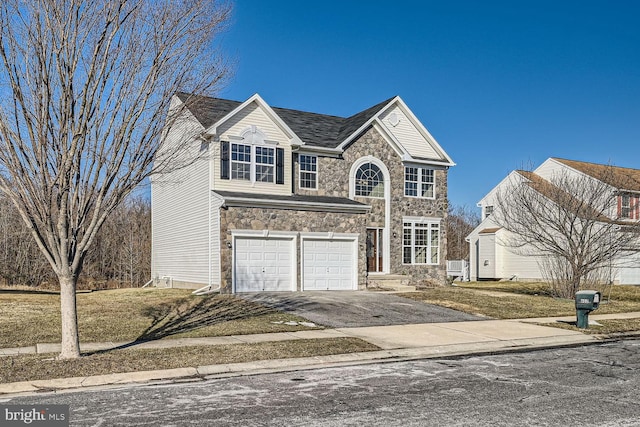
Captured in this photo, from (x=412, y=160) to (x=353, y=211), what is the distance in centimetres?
621

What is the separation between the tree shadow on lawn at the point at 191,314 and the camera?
44.1 feet

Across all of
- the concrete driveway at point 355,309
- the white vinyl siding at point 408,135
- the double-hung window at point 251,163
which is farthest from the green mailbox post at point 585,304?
the white vinyl siding at point 408,135

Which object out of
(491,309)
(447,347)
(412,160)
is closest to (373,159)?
(412,160)

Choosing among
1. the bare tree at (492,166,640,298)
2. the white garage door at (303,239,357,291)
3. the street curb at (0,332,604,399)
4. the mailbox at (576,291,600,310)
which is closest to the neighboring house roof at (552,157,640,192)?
the bare tree at (492,166,640,298)

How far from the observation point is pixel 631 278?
35219 mm

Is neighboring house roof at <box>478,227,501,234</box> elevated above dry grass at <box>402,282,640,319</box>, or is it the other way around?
neighboring house roof at <box>478,227,501,234</box>

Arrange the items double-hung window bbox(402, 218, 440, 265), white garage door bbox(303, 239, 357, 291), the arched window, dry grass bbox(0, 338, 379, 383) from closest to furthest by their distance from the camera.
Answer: dry grass bbox(0, 338, 379, 383), white garage door bbox(303, 239, 357, 291), the arched window, double-hung window bbox(402, 218, 440, 265)

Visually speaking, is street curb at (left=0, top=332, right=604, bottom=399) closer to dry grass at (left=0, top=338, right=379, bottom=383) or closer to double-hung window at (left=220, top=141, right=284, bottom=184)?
dry grass at (left=0, top=338, right=379, bottom=383)

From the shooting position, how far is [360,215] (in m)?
24.8

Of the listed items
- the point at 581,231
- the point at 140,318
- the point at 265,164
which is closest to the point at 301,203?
the point at 265,164

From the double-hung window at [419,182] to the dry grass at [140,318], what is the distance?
1273 cm

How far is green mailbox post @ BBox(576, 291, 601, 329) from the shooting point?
1493cm

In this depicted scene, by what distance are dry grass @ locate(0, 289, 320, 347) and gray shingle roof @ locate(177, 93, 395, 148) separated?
8311 mm

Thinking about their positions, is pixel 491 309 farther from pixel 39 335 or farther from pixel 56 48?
pixel 56 48
